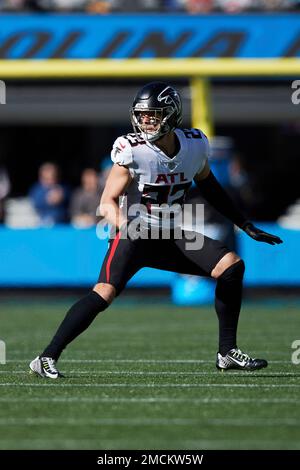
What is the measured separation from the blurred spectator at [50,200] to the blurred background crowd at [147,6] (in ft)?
6.86

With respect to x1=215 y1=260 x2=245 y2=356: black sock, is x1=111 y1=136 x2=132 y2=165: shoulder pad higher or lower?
higher

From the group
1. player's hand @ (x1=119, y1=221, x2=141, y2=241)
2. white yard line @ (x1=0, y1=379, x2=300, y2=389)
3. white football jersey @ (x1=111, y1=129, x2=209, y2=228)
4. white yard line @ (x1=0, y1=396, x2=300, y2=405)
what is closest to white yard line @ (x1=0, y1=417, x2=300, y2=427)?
white yard line @ (x1=0, y1=396, x2=300, y2=405)

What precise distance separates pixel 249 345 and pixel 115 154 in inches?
111

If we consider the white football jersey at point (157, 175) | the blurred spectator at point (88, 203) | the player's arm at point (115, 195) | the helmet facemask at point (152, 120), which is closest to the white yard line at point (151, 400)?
the player's arm at point (115, 195)

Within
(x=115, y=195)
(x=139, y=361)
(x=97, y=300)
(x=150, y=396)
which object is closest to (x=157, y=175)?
(x=115, y=195)

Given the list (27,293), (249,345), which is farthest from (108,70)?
(249,345)

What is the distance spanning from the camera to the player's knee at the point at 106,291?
6.21 m

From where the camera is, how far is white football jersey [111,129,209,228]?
20.7 ft

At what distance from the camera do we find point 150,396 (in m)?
5.71

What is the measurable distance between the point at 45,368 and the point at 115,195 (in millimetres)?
1010

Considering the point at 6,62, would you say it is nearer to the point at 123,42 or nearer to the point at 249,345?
the point at 123,42

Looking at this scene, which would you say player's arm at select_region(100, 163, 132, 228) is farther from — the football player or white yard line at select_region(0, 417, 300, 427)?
white yard line at select_region(0, 417, 300, 427)

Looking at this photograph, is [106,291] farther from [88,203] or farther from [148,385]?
[88,203]

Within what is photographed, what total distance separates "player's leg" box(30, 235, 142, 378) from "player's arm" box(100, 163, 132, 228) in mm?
197
